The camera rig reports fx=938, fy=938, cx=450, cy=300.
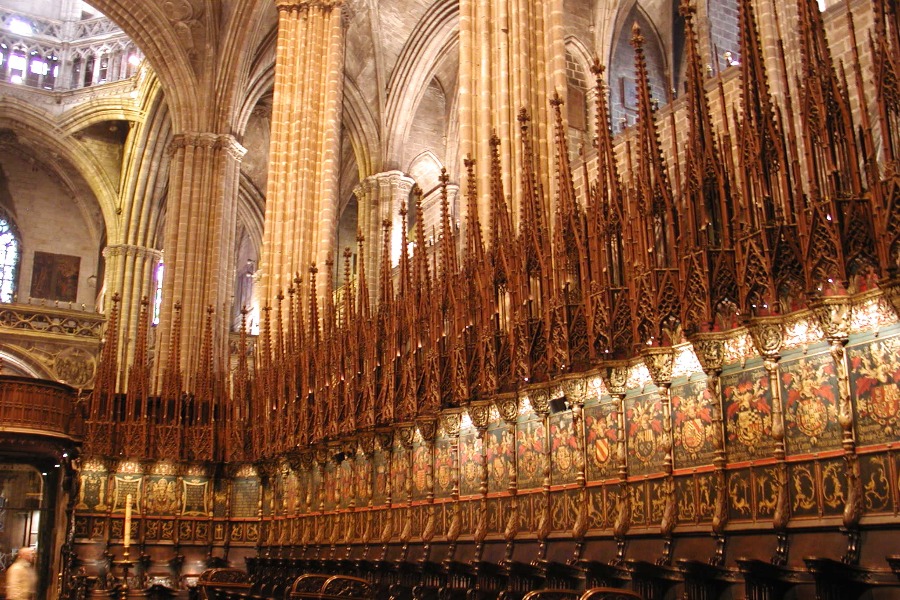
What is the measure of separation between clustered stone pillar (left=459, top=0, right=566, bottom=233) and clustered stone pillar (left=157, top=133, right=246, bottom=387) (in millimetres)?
11191

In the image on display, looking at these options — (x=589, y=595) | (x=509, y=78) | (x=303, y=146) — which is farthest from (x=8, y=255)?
(x=589, y=595)

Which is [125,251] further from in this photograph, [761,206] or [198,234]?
[761,206]

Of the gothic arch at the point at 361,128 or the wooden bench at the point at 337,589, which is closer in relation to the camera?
the wooden bench at the point at 337,589

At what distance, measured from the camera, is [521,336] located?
855 centimetres

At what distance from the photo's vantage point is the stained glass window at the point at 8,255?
31906 millimetres

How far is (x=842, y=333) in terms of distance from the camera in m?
5.95

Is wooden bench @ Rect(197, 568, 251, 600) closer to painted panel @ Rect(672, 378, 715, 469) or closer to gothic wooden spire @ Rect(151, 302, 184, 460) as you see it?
gothic wooden spire @ Rect(151, 302, 184, 460)

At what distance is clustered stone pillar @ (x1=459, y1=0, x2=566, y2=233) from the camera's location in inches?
442

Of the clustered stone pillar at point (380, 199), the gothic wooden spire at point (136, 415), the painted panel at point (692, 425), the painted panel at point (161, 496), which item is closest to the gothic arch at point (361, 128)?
the clustered stone pillar at point (380, 199)

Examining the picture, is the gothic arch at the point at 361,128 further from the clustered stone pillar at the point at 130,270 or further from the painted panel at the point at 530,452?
the painted panel at the point at 530,452

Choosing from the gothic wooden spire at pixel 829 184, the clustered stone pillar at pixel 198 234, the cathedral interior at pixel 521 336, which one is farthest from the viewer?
the clustered stone pillar at pixel 198 234

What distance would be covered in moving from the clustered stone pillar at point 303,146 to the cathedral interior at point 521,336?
6 centimetres

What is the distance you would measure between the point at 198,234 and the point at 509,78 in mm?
13225

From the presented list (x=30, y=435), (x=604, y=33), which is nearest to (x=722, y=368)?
(x=30, y=435)
